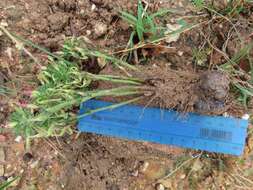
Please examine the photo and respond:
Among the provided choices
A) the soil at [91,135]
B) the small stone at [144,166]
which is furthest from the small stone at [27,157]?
the small stone at [144,166]

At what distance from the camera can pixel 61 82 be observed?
5.75ft

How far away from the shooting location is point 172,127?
1.79 m

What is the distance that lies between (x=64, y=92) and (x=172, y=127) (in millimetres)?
512

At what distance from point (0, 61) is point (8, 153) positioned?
469mm

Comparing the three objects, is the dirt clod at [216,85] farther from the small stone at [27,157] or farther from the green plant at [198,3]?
the small stone at [27,157]

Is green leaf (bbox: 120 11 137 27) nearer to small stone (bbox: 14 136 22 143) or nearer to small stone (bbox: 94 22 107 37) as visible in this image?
small stone (bbox: 94 22 107 37)

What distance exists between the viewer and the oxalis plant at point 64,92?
1.70m

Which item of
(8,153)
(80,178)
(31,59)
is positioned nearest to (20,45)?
(31,59)

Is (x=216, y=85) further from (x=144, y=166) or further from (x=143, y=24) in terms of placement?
(x=144, y=166)

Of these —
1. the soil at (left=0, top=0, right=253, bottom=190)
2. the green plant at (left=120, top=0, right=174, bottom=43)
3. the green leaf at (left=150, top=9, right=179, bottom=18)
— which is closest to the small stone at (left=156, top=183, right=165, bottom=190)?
the soil at (left=0, top=0, right=253, bottom=190)

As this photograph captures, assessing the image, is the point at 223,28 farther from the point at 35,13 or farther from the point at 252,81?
the point at 35,13

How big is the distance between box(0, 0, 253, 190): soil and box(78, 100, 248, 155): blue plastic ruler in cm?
12

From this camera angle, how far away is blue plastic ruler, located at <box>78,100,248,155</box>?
5.81ft

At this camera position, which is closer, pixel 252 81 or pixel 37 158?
pixel 252 81
